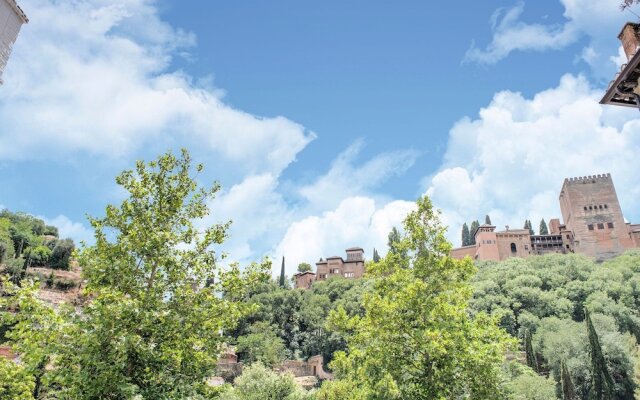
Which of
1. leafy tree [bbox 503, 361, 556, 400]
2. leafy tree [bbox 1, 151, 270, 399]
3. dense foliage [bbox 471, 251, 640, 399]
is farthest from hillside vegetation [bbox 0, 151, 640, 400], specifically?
dense foliage [bbox 471, 251, 640, 399]

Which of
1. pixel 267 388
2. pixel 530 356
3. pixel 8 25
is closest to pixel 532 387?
pixel 530 356

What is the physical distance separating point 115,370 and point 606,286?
7074 centimetres

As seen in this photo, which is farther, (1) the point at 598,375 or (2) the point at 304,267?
(2) the point at 304,267

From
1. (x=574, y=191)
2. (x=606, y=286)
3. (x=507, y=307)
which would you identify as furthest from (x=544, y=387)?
(x=574, y=191)

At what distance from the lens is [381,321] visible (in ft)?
39.1

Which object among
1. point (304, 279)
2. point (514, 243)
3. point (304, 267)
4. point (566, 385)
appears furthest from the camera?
point (304, 267)

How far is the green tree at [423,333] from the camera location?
11.1m

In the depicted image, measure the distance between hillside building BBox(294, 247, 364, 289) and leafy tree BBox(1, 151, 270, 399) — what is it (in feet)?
288

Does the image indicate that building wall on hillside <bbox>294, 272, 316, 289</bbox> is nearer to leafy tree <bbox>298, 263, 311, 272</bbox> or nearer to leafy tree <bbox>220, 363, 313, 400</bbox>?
leafy tree <bbox>298, 263, 311, 272</bbox>

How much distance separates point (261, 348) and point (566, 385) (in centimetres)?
3803

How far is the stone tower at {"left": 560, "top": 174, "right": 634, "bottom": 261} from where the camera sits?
83.7 m

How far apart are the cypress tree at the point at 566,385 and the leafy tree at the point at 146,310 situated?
42.2 metres

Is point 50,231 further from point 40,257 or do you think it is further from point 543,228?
point 543,228

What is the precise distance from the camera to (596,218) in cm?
8581
